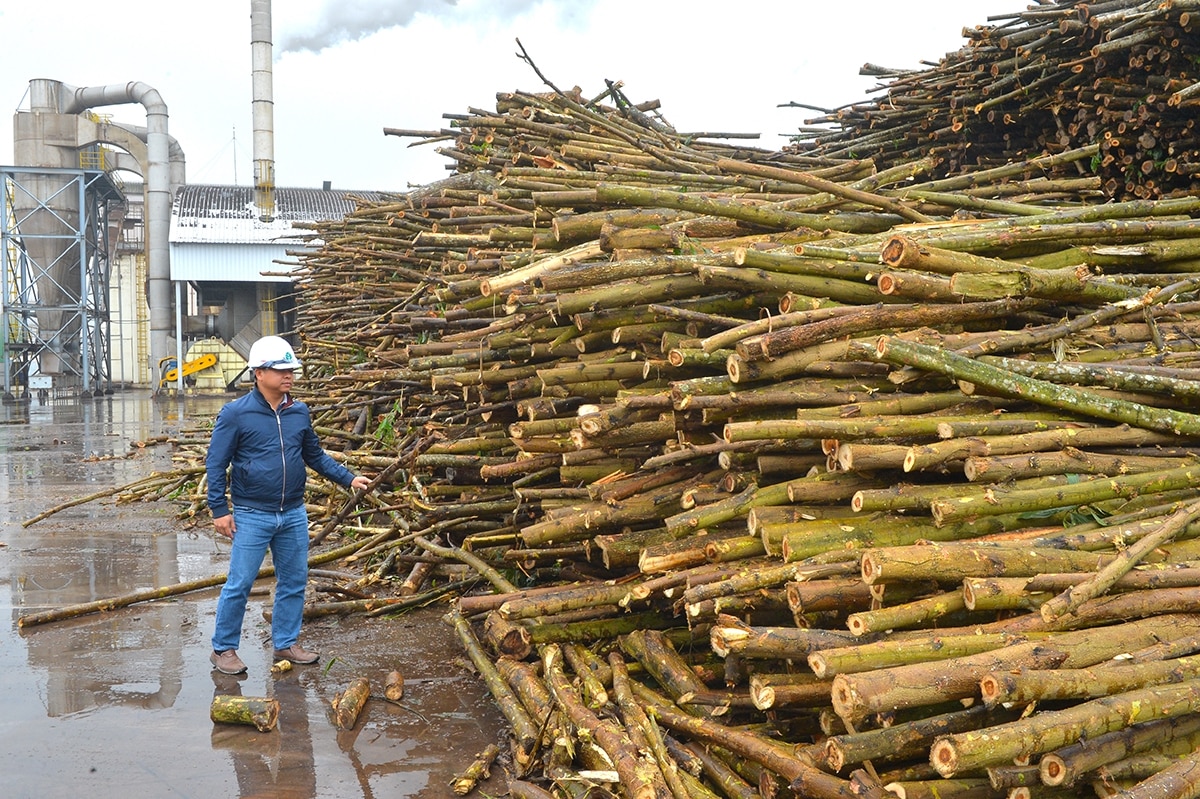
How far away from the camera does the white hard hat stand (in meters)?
6.03

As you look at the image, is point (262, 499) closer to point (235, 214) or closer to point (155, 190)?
point (235, 214)

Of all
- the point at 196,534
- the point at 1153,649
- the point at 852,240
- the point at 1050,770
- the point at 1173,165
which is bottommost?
the point at 196,534

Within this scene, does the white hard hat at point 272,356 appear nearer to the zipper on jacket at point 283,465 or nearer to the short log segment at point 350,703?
the zipper on jacket at point 283,465

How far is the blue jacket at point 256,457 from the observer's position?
19.7 feet

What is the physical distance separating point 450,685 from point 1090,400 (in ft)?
11.3

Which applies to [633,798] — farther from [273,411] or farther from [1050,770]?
[273,411]

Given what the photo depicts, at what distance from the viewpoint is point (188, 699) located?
552 centimetres

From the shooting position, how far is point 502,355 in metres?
6.57

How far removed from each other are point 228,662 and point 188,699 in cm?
38

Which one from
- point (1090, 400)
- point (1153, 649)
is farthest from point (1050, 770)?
point (1090, 400)

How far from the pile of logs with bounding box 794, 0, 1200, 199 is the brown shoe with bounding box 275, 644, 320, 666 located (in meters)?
6.75

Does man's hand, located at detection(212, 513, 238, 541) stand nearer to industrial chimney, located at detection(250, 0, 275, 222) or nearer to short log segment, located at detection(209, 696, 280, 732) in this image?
short log segment, located at detection(209, 696, 280, 732)

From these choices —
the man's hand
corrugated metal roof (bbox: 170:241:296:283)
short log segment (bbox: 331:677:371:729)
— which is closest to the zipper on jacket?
the man's hand

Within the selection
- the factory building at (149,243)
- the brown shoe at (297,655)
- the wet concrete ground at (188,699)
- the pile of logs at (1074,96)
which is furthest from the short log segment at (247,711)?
the factory building at (149,243)
